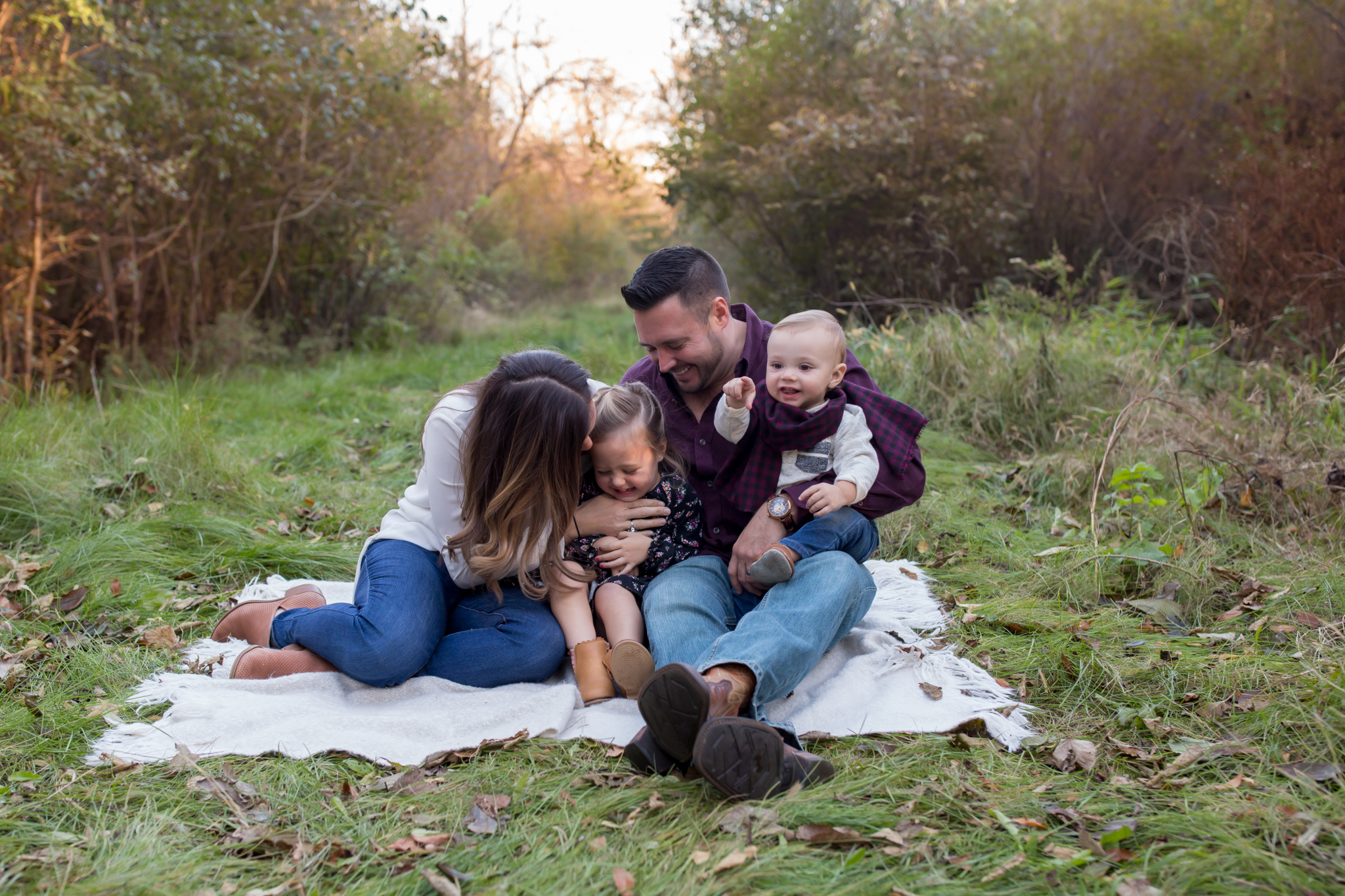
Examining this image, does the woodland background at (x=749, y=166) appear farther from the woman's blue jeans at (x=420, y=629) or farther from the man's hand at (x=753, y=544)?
the woman's blue jeans at (x=420, y=629)

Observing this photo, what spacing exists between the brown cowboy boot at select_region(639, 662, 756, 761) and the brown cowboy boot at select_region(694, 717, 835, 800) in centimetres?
5

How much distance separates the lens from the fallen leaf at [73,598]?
343 centimetres

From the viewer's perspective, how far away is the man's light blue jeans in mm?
2387

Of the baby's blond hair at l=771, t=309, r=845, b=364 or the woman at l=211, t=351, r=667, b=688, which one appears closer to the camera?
the woman at l=211, t=351, r=667, b=688

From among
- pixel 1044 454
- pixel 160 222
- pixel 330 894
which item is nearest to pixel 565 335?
pixel 160 222

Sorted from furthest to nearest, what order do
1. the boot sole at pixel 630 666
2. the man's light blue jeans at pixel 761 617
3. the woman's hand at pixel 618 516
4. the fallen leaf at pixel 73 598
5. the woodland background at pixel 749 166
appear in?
the woodland background at pixel 749 166 → the fallen leaf at pixel 73 598 → the woman's hand at pixel 618 516 → the boot sole at pixel 630 666 → the man's light blue jeans at pixel 761 617

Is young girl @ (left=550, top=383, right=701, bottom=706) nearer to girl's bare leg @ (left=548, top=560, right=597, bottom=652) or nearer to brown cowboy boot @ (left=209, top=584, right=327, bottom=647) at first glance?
girl's bare leg @ (left=548, top=560, right=597, bottom=652)

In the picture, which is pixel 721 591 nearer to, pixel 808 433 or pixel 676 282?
pixel 808 433

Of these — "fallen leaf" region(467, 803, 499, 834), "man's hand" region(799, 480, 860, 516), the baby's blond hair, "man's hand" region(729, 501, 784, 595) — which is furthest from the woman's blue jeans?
the baby's blond hair

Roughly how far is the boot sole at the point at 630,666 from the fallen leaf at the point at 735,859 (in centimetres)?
83

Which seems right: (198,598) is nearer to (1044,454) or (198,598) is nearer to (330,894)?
(330,894)

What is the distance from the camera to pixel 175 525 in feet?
13.5

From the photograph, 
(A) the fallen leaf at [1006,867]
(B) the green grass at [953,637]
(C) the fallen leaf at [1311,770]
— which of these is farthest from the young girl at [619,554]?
(C) the fallen leaf at [1311,770]

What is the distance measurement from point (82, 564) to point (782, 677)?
9.79ft
